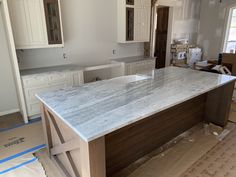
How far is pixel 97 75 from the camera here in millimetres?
4391

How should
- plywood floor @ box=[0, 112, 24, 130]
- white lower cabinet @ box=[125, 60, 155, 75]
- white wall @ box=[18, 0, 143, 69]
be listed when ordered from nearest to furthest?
plywood floor @ box=[0, 112, 24, 130]
white wall @ box=[18, 0, 143, 69]
white lower cabinet @ box=[125, 60, 155, 75]

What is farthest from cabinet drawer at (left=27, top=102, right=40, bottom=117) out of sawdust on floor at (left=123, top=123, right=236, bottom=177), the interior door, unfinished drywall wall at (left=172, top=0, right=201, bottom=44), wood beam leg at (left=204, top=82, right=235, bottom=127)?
unfinished drywall wall at (left=172, top=0, right=201, bottom=44)

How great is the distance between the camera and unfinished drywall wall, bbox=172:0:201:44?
612cm

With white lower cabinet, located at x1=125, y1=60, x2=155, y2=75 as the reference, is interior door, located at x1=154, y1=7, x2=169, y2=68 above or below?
above

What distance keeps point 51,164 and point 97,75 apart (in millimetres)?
2578

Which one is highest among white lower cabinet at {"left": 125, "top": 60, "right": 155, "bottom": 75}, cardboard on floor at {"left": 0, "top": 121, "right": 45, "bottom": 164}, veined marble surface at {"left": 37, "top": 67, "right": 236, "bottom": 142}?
veined marble surface at {"left": 37, "top": 67, "right": 236, "bottom": 142}

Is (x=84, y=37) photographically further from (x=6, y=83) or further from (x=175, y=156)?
(x=175, y=156)

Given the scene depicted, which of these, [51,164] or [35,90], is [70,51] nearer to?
[35,90]

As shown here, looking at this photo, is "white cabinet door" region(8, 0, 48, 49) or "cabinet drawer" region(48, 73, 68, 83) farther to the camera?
"cabinet drawer" region(48, 73, 68, 83)

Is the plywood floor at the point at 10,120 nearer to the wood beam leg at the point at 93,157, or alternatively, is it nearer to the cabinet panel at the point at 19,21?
the cabinet panel at the point at 19,21

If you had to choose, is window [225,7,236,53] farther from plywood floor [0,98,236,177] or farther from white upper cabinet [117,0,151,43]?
plywood floor [0,98,236,177]

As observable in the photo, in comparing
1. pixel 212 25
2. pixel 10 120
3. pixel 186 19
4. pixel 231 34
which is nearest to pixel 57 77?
pixel 10 120

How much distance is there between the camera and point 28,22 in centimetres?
292

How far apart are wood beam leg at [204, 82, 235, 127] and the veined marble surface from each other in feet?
1.02
